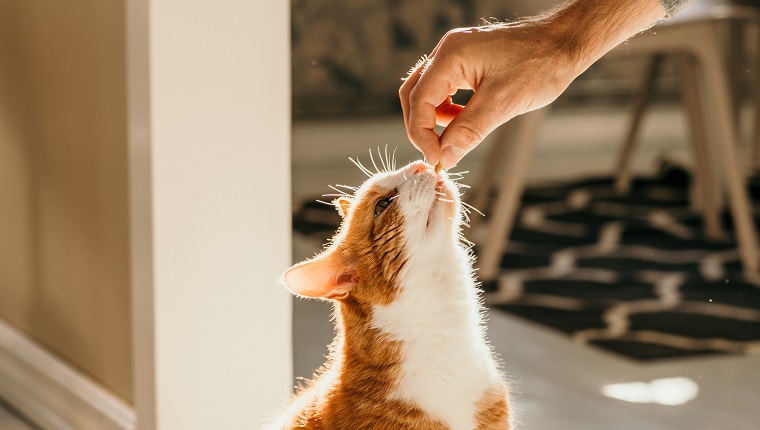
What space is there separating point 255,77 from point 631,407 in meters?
1.06

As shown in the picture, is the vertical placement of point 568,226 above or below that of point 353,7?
below

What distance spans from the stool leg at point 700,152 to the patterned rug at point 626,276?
7 centimetres

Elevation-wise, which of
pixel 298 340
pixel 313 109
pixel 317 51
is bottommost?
pixel 298 340

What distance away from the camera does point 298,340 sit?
2236 mm

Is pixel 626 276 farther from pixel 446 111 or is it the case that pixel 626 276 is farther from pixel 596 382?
pixel 446 111

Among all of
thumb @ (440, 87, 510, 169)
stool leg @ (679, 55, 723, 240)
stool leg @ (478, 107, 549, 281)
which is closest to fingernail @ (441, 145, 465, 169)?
thumb @ (440, 87, 510, 169)

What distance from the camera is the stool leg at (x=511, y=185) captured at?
2.54 metres

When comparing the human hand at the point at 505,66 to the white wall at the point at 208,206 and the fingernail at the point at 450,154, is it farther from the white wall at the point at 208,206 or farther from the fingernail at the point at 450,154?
the white wall at the point at 208,206

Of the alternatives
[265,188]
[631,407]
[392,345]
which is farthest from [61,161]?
[631,407]

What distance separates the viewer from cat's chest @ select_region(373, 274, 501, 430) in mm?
976

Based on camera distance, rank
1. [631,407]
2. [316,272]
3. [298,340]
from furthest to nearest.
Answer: [298,340] < [631,407] < [316,272]

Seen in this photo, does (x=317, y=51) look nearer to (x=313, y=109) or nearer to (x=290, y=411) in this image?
(x=313, y=109)

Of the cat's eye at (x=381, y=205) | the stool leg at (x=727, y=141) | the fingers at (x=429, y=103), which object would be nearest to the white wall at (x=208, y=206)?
the cat's eye at (x=381, y=205)

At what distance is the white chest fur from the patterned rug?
124 cm
